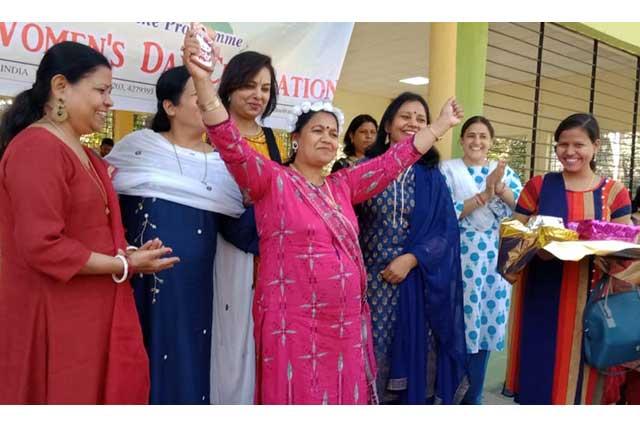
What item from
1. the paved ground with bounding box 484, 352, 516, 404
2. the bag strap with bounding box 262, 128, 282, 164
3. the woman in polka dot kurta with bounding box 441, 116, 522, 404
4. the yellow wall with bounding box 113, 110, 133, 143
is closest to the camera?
the bag strap with bounding box 262, 128, 282, 164

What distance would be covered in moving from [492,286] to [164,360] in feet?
6.29

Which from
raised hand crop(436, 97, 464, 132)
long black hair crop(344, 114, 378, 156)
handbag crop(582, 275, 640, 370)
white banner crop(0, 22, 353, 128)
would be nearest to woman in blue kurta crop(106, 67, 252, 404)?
white banner crop(0, 22, 353, 128)

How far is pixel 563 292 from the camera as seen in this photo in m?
2.24

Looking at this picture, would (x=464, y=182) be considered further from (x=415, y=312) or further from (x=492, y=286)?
(x=415, y=312)

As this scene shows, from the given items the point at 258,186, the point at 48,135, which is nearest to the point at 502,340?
the point at 258,186

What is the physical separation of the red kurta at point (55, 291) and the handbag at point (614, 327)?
168cm

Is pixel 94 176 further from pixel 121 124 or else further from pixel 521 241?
pixel 121 124

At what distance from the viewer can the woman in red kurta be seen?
4.87ft

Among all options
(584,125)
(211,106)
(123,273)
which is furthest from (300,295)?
(584,125)

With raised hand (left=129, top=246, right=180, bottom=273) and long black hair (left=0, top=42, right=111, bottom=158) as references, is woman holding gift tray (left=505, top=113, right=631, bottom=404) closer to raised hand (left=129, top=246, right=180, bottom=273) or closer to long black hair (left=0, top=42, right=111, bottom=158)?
raised hand (left=129, top=246, right=180, bottom=273)

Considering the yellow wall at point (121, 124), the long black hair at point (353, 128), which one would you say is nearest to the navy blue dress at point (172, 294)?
the long black hair at point (353, 128)

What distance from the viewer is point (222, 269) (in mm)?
2207

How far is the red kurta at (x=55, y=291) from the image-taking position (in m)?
1.47

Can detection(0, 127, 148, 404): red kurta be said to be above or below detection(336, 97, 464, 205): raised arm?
below
